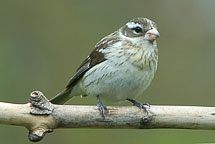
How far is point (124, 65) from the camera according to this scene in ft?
14.8

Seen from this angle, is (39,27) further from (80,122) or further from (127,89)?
(80,122)

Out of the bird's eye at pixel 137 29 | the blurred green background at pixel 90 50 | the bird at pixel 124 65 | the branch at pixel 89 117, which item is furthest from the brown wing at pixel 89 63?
the blurred green background at pixel 90 50

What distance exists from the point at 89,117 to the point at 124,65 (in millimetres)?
736

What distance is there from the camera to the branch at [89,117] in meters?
3.76

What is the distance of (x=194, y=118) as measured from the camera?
3947 millimetres

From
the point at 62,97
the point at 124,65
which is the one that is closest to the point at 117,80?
the point at 124,65

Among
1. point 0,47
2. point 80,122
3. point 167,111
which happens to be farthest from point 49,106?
point 0,47

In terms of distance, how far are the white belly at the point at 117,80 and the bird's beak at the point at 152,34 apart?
26cm

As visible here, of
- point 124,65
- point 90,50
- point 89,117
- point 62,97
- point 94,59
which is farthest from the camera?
point 90,50

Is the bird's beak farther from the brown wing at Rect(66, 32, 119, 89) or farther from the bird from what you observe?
the brown wing at Rect(66, 32, 119, 89)

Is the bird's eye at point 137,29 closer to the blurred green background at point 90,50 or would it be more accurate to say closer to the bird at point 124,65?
the bird at point 124,65

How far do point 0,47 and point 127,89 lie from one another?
2620mm

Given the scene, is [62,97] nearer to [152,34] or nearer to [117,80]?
[117,80]

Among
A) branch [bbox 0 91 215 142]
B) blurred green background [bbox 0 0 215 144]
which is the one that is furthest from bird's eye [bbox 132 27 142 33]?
blurred green background [bbox 0 0 215 144]
